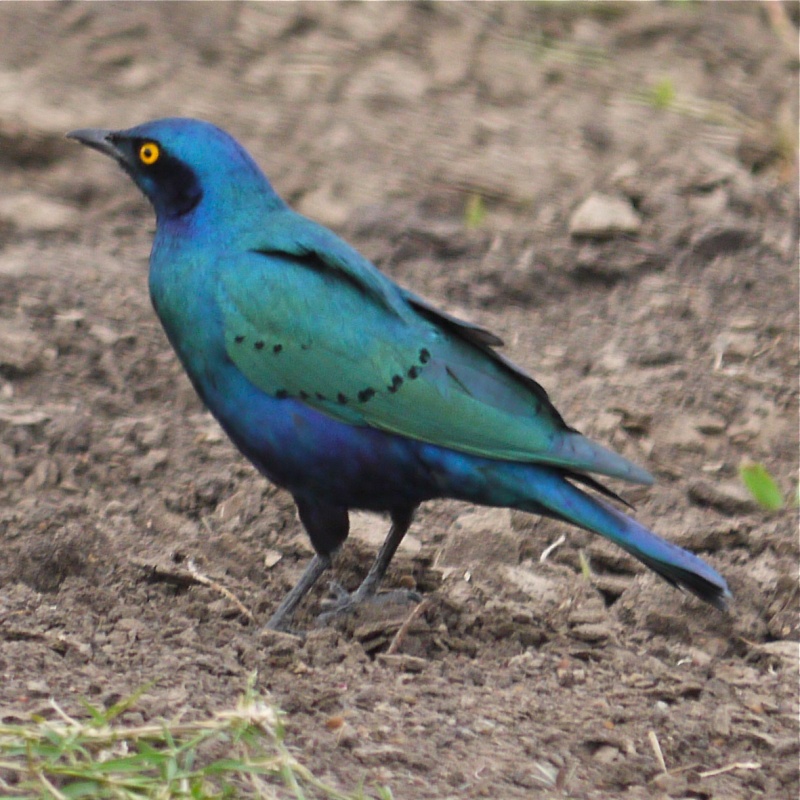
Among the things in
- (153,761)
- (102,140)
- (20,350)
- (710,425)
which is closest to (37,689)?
(153,761)

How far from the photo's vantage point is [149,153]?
448 centimetres

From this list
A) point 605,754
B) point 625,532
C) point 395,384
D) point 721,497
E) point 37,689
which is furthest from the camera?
point 721,497

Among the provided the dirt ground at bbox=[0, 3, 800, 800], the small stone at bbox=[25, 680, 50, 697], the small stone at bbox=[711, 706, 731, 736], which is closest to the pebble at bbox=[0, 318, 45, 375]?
the dirt ground at bbox=[0, 3, 800, 800]

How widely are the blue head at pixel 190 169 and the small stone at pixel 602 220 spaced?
2.25 metres

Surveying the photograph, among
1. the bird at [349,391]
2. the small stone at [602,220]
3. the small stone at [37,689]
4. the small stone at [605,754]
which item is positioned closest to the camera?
the small stone at [37,689]

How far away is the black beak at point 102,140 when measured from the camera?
180 inches

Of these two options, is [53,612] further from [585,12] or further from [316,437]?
[585,12]

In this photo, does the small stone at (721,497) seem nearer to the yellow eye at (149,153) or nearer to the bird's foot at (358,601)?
the bird's foot at (358,601)

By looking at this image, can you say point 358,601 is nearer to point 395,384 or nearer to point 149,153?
point 395,384

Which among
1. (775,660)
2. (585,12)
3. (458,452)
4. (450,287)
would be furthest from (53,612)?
(585,12)

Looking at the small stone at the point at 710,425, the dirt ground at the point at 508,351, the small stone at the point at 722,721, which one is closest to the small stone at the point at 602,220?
the dirt ground at the point at 508,351

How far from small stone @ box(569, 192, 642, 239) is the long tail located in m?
2.57

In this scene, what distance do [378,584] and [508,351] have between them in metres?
1.66

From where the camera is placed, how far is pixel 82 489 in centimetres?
481
